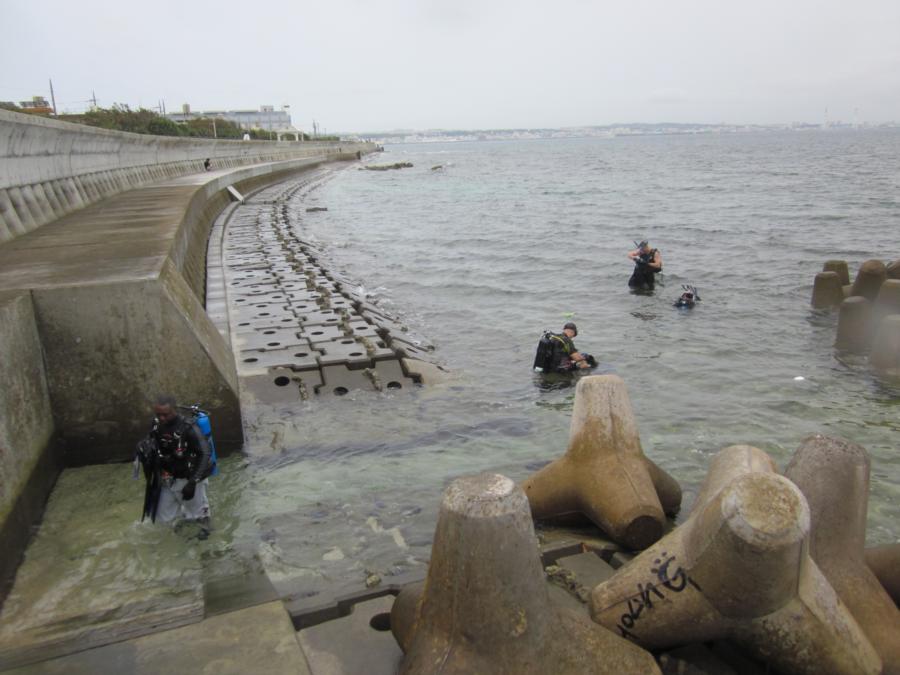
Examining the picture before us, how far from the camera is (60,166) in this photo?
1348 cm

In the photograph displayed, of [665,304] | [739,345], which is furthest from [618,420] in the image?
[665,304]

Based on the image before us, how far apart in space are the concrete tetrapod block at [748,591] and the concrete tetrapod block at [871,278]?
11.6 meters

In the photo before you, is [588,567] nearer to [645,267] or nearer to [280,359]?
[280,359]

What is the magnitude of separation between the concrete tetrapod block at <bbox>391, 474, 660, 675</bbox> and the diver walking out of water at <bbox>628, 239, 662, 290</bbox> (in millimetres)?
14081

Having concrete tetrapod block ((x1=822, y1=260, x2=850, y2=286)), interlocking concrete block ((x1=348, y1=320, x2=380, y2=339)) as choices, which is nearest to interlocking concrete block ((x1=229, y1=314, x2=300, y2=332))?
interlocking concrete block ((x1=348, y1=320, x2=380, y2=339))

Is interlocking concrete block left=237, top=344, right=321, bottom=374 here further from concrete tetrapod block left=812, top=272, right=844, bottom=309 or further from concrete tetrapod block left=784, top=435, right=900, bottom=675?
concrete tetrapod block left=812, top=272, right=844, bottom=309

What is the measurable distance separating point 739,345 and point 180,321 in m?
9.54

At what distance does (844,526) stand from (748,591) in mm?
1240

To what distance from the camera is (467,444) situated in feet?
25.0

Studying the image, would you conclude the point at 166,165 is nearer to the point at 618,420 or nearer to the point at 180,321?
the point at 180,321

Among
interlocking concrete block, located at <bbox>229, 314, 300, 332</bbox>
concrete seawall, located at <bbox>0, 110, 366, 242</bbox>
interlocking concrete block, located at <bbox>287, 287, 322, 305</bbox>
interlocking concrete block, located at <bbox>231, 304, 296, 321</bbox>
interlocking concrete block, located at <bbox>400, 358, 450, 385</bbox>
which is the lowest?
interlocking concrete block, located at <bbox>400, 358, 450, 385</bbox>

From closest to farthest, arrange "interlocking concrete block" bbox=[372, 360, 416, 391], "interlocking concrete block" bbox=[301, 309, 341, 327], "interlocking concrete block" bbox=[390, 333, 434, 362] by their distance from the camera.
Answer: "interlocking concrete block" bbox=[372, 360, 416, 391], "interlocking concrete block" bbox=[390, 333, 434, 362], "interlocking concrete block" bbox=[301, 309, 341, 327]

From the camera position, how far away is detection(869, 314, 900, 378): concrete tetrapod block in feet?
33.8

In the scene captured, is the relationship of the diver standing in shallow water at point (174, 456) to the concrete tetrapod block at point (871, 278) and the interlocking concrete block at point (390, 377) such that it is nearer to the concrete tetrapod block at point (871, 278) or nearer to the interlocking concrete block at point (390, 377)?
the interlocking concrete block at point (390, 377)
